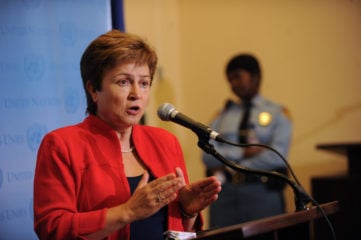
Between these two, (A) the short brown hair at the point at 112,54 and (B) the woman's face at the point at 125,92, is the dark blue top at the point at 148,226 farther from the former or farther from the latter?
(A) the short brown hair at the point at 112,54

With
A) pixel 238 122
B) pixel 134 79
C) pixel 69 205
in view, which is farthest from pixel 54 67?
pixel 238 122

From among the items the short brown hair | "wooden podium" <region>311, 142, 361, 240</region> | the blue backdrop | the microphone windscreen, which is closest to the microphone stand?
the microphone windscreen

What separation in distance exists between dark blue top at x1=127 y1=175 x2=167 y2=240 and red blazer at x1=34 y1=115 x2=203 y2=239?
22 mm

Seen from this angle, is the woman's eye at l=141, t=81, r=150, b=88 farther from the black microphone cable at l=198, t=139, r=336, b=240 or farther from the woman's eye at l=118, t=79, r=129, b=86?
the black microphone cable at l=198, t=139, r=336, b=240

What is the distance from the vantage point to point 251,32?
5.06 m

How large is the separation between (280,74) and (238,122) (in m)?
1.26

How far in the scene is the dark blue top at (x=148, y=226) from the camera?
5.93 ft

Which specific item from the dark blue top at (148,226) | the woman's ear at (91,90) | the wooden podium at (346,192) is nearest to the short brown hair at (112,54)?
the woman's ear at (91,90)

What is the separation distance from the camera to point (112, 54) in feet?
6.10

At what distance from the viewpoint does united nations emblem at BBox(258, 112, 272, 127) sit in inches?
150

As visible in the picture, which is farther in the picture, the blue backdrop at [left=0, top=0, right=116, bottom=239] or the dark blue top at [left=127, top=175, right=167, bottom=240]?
the blue backdrop at [left=0, top=0, right=116, bottom=239]

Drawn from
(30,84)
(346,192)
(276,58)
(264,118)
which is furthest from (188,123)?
(276,58)

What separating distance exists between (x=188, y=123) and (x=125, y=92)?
0.82 ft

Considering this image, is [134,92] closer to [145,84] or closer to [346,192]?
[145,84]
